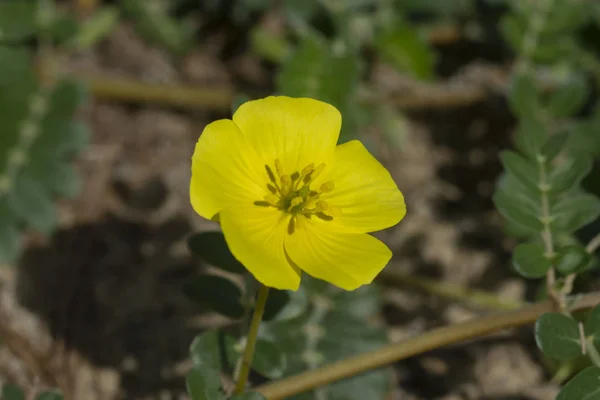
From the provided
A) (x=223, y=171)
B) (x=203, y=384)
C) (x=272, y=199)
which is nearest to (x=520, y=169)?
(x=272, y=199)

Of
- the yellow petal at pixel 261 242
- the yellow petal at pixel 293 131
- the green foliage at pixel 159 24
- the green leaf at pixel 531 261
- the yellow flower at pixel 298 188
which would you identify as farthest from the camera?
the green foliage at pixel 159 24

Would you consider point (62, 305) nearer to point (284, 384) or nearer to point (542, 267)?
point (284, 384)

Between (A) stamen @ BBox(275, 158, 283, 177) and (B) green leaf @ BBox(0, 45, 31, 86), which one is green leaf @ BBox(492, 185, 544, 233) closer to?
(A) stamen @ BBox(275, 158, 283, 177)

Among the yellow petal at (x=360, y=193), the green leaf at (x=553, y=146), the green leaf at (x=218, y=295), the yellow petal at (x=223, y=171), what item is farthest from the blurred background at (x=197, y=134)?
the yellow petal at (x=223, y=171)

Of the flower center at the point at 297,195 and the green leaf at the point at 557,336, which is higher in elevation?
the flower center at the point at 297,195

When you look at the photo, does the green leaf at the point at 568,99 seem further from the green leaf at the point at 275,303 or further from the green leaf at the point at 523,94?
the green leaf at the point at 275,303

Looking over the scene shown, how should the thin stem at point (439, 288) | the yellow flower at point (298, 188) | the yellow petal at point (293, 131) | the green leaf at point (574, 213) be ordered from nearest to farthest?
the yellow flower at point (298, 188), the yellow petal at point (293, 131), the green leaf at point (574, 213), the thin stem at point (439, 288)

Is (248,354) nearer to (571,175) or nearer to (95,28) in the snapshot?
(571,175)
